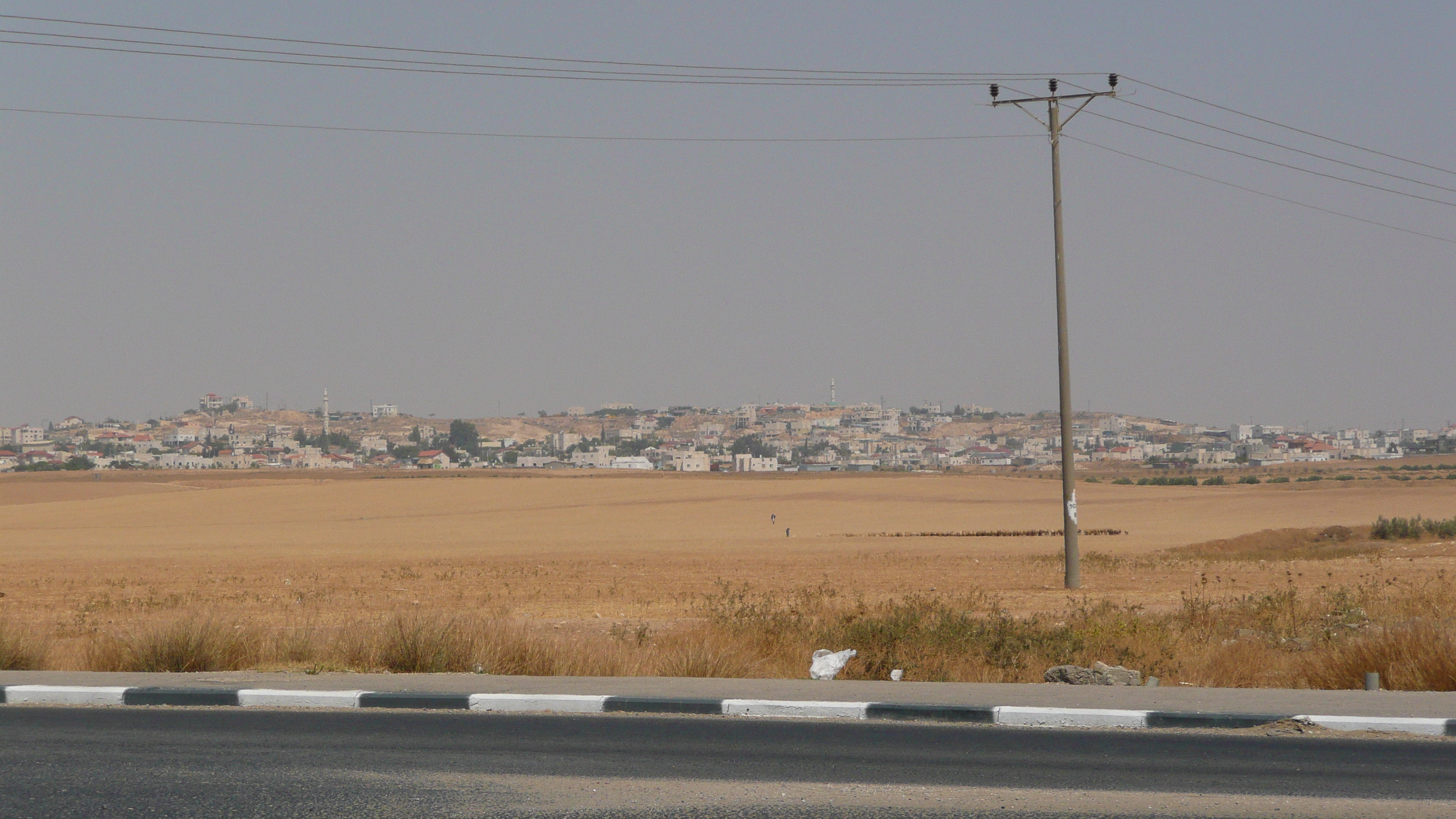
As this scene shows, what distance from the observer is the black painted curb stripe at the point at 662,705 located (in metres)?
12.5

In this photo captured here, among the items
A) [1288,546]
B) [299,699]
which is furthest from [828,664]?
[1288,546]

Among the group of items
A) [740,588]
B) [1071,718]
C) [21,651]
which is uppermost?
[21,651]

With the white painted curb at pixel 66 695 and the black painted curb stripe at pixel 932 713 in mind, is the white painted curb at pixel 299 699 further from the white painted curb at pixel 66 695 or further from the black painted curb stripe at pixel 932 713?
the black painted curb stripe at pixel 932 713

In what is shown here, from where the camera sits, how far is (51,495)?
12750 cm

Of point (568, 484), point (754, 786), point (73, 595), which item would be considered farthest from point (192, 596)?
point (568, 484)

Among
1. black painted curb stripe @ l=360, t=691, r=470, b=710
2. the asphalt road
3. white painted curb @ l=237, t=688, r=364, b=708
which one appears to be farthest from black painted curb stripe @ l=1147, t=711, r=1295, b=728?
white painted curb @ l=237, t=688, r=364, b=708

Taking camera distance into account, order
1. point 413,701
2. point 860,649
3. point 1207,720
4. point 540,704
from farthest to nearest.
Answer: point 860,649 < point 413,701 < point 540,704 < point 1207,720

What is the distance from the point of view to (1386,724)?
11.2 m

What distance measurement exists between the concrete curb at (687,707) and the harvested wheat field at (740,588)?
7.42ft

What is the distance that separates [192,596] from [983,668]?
Result: 893 inches

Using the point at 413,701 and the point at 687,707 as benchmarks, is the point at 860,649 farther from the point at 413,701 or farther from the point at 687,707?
the point at 413,701

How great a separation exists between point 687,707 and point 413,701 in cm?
253

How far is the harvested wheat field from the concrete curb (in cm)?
226

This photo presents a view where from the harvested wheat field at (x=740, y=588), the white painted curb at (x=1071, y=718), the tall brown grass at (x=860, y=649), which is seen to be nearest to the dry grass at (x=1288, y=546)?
the harvested wheat field at (x=740, y=588)
